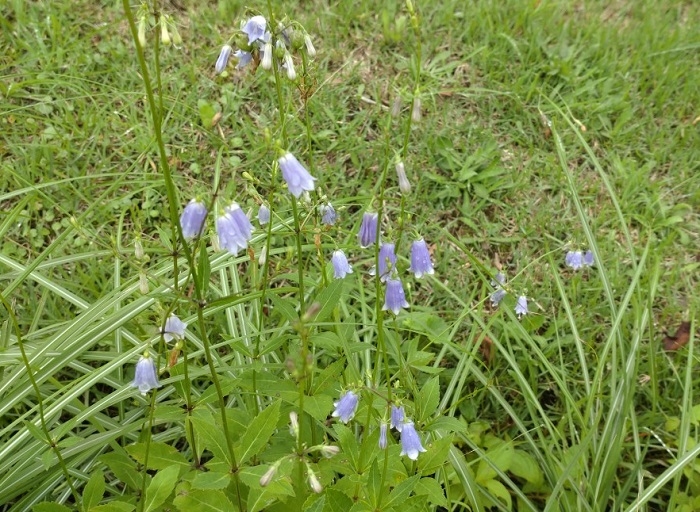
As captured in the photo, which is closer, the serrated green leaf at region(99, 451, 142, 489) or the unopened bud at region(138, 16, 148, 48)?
the unopened bud at region(138, 16, 148, 48)

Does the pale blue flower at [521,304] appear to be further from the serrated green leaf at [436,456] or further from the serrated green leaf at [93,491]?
the serrated green leaf at [93,491]

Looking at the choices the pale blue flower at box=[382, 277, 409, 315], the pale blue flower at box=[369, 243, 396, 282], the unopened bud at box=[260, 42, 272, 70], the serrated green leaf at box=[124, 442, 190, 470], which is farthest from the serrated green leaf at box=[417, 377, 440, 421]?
the unopened bud at box=[260, 42, 272, 70]

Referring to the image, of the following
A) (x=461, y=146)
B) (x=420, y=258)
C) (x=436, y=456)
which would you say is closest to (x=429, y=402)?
(x=436, y=456)

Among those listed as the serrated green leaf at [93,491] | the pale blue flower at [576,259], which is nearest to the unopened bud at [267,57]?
the serrated green leaf at [93,491]

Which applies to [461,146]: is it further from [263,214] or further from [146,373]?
[146,373]

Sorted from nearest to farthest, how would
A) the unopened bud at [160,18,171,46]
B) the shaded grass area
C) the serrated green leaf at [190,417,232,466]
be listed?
the unopened bud at [160,18,171,46]
the serrated green leaf at [190,417,232,466]
the shaded grass area

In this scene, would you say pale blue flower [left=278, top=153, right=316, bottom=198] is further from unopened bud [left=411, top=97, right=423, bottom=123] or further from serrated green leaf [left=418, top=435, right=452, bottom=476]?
serrated green leaf [left=418, top=435, right=452, bottom=476]
